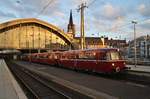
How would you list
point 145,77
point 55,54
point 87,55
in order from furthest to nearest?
point 55,54 < point 87,55 < point 145,77

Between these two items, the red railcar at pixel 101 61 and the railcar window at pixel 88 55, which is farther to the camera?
the railcar window at pixel 88 55

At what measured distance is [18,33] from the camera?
163375 millimetres

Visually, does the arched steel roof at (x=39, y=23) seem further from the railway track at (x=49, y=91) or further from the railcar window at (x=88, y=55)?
the railway track at (x=49, y=91)

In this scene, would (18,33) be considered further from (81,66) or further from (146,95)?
(146,95)

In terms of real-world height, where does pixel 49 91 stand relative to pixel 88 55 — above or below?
below

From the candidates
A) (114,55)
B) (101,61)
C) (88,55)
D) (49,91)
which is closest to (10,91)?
(49,91)

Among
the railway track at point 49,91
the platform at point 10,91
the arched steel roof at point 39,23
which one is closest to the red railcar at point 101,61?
the railway track at point 49,91

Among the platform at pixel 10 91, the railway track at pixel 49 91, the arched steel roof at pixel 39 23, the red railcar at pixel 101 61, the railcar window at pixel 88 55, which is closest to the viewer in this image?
the platform at pixel 10 91

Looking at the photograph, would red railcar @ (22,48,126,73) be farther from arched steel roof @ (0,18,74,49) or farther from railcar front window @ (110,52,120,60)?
arched steel roof @ (0,18,74,49)

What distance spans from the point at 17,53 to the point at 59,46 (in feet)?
73.5

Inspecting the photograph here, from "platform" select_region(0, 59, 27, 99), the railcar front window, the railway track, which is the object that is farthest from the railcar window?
"platform" select_region(0, 59, 27, 99)

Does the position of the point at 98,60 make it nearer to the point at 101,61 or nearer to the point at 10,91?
the point at 101,61

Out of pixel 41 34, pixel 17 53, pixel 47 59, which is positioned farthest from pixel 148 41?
pixel 47 59

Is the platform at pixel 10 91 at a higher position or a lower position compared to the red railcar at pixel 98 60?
lower
